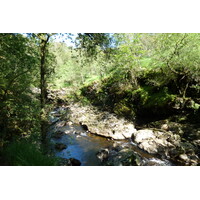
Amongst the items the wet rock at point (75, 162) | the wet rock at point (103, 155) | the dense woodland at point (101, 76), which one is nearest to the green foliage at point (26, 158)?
the dense woodland at point (101, 76)

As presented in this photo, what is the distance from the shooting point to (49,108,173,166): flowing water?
505 cm

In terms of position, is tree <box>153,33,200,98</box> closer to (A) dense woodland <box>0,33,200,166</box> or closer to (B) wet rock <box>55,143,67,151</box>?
(A) dense woodland <box>0,33,200,166</box>

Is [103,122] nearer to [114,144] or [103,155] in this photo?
[114,144]

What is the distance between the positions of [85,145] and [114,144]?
1.40 meters

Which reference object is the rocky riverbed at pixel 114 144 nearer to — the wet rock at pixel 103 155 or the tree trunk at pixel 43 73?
the wet rock at pixel 103 155

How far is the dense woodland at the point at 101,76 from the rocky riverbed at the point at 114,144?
0.23 metres

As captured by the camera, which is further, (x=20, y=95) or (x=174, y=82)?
(x=174, y=82)

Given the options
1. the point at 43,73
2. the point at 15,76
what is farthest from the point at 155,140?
the point at 15,76

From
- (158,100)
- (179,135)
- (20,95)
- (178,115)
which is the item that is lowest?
(179,135)

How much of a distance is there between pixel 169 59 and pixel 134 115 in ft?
13.4
